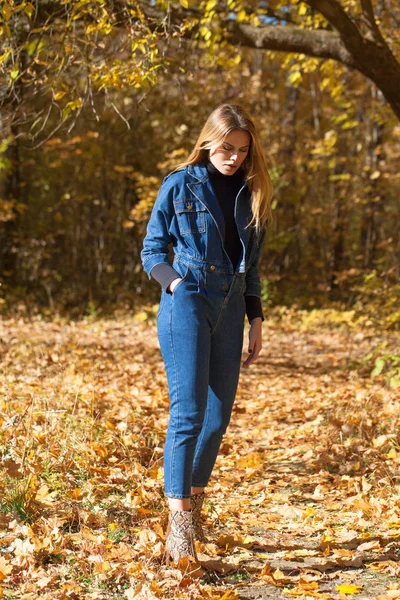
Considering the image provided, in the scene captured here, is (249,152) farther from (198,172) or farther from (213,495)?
(213,495)

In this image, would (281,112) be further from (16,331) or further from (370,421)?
(370,421)

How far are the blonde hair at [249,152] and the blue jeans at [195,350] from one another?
338 millimetres

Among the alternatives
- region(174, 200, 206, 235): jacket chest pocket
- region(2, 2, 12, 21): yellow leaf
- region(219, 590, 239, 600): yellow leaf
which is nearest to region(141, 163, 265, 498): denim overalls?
region(174, 200, 206, 235): jacket chest pocket

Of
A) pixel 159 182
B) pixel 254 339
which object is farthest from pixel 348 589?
pixel 159 182

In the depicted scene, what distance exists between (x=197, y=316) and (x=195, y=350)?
14 centimetres

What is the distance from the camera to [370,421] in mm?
5207

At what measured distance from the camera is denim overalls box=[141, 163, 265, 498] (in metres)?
3.01

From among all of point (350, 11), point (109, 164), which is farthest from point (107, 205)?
point (350, 11)

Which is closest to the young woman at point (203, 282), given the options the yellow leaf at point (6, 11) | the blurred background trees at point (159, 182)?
the yellow leaf at point (6, 11)

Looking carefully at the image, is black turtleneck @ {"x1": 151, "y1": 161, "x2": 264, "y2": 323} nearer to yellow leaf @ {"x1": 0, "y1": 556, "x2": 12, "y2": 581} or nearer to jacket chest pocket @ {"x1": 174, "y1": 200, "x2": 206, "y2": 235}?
jacket chest pocket @ {"x1": 174, "y1": 200, "x2": 206, "y2": 235}

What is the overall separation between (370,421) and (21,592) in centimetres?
310

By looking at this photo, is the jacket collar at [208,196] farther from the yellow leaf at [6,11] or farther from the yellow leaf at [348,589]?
the yellow leaf at [6,11]

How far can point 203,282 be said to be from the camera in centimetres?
303

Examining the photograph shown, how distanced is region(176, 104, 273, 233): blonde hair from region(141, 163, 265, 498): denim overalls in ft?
0.15
